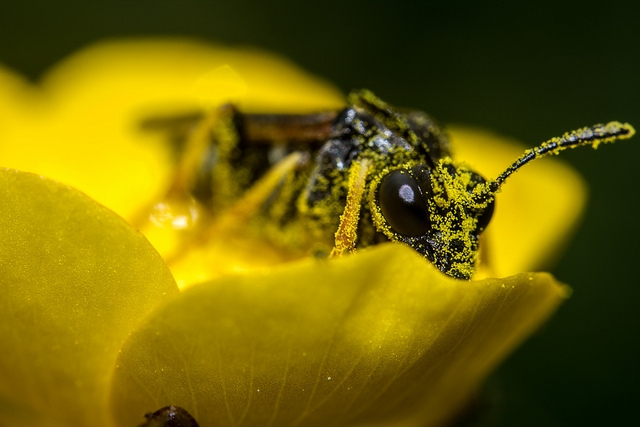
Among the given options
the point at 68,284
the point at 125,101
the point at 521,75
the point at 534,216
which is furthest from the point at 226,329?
the point at 521,75

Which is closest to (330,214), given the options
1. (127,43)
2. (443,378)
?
(443,378)

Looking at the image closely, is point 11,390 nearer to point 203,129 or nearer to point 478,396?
point 203,129

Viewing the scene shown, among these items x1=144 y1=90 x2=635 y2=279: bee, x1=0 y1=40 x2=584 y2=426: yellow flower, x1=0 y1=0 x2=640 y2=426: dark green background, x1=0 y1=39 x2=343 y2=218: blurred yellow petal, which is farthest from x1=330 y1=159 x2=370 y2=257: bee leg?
x1=0 y1=39 x2=343 y2=218: blurred yellow petal

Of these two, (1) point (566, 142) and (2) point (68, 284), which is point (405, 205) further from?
(2) point (68, 284)

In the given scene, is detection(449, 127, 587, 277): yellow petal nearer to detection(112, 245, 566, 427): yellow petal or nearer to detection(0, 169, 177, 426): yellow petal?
detection(112, 245, 566, 427): yellow petal

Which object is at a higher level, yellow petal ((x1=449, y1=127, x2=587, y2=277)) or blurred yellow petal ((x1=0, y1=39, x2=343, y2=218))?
blurred yellow petal ((x1=0, y1=39, x2=343, y2=218))

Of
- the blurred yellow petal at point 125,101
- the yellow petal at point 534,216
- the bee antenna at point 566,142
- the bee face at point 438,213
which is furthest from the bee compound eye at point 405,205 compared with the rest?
the blurred yellow petal at point 125,101

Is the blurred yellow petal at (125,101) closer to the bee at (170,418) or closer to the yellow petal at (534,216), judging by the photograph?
the yellow petal at (534,216)
